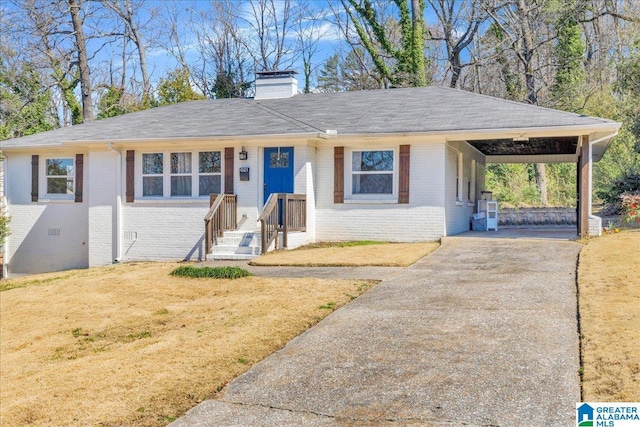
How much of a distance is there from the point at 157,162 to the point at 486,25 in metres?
21.4

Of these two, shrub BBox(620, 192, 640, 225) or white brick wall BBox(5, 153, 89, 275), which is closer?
shrub BBox(620, 192, 640, 225)

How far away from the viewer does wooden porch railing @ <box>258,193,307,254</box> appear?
532 inches

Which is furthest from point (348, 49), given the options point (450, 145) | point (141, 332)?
point (141, 332)

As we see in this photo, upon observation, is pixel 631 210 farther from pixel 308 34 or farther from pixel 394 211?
pixel 308 34

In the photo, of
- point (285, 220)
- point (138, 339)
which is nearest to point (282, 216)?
point (285, 220)

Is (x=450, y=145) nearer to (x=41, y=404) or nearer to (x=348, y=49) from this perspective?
(x=41, y=404)

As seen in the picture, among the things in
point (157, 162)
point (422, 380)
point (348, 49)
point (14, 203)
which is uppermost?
point (348, 49)

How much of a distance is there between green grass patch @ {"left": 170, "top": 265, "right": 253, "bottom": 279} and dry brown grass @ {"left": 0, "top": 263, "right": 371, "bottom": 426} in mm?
211

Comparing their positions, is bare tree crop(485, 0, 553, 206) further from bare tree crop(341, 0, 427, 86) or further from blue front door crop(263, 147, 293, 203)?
blue front door crop(263, 147, 293, 203)

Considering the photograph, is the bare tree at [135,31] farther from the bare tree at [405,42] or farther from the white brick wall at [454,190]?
the white brick wall at [454,190]

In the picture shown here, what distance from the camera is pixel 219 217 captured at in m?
14.4

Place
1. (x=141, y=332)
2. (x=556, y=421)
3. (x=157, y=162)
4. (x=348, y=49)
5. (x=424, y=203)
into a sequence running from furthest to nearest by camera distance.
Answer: (x=348, y=49), (x=157, y=162), (x=424, y=203), (x=141, y=332), (x=556, y=421)

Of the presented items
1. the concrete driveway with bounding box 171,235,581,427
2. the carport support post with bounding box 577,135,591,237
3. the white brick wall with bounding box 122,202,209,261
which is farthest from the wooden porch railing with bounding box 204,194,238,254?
the carport support post with bounding box 577,135,591,237

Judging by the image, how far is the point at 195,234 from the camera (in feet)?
50.3
